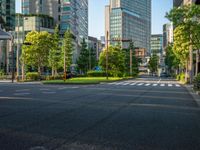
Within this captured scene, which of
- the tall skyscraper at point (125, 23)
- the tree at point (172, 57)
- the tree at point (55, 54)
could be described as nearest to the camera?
the tree at point (55, 54)

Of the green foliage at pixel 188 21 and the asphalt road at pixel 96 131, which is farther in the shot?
the green foliage at pixel 188 21

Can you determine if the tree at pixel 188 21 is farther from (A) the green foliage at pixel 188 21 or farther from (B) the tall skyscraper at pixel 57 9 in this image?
(B) the tall skyscraper at pixel 57 9

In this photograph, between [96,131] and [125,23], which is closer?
[96,131]

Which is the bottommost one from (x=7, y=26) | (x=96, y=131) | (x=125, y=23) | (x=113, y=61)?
(x=96, y=131)

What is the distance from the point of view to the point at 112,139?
6.94 m

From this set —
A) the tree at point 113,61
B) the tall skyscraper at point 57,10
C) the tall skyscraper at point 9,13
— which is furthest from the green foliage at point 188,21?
the tall skyscraper at point 57,10

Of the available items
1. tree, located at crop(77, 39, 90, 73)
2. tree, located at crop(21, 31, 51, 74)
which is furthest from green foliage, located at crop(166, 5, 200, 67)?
tree, located at crop(77, 39, 90, 73)

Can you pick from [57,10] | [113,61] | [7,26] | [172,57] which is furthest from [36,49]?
[57,10]

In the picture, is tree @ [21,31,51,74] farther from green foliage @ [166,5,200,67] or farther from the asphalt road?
the asphalt road

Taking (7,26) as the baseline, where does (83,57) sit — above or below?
below

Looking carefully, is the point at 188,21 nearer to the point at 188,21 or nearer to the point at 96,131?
the point at 188,21

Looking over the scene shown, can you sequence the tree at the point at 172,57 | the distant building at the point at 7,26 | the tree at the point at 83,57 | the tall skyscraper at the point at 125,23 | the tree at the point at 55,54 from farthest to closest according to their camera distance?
the tall skyscraper at the point at 125,23 → the distant building at the point at 7,26 → the tree at the point at 83,57 → the tree at the point at 172,57 → the tree at the point at 55,54

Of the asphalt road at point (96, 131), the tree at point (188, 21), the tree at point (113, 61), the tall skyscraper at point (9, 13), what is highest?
the tall skyscraper at point (9, 13)

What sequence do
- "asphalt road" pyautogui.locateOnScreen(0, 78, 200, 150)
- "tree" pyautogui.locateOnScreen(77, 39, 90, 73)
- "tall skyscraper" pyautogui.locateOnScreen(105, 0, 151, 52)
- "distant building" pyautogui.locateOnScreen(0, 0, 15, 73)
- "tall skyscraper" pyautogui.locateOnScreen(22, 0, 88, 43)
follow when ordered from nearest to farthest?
1. "asphalt road" pyautogui.locateOnScreen(0, 78, 200, 150)
2. "tree" pyautogui.locateOnScreen(77, 39, 90, 73)
3. "distant building" pyautogui.locateOnScreen(0, 0, 15, 73)
4. "tall skyscraper" pyautogui.locateOnScreen(22, 0, 88, 43)
5. "tall skyscraper" pyautogui.locateOnScreen(105, 0, 151, 52)
